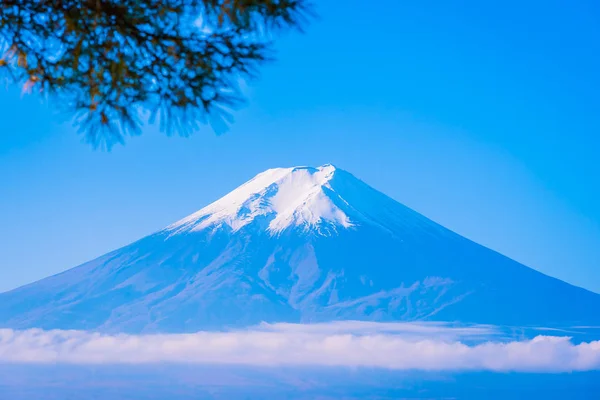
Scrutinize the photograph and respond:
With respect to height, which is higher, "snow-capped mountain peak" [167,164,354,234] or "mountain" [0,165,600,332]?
"snow-capped mountain peak" [167,164,354,234]

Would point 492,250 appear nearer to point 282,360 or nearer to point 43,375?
point 282,360

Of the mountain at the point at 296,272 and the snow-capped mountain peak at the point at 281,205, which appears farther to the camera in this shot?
the snow-capped mountain peak at the point at 281,205

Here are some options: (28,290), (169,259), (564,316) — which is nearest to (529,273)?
(564,316)

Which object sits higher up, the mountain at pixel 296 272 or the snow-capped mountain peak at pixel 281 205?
the snow-capped mountain peak at pixel 281 205

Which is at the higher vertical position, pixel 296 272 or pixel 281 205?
pixel 281 205

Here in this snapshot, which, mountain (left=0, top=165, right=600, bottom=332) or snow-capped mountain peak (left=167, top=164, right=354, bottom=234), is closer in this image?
mountain (left=0, top=165, right=600, bottom=332)
